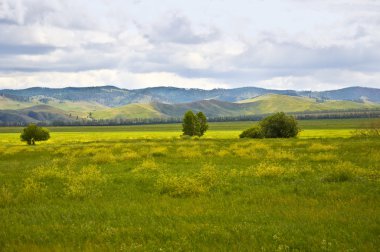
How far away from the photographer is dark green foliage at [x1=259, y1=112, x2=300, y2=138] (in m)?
83.1

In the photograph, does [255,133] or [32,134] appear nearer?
[255,133]

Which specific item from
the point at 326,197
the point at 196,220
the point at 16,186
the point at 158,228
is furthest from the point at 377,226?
the point at 16,186

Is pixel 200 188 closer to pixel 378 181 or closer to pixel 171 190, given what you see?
pixel 171 190

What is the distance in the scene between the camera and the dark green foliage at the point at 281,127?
83.1 metres

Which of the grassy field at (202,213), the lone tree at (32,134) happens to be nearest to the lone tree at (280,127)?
the lone tree at (32,134)

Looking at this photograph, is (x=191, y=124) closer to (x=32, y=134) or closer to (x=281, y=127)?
(x=281, y=127)

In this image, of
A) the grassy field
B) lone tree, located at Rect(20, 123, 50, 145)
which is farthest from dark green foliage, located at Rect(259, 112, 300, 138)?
lone tree, located at Rect(20, 123, 50, 145)

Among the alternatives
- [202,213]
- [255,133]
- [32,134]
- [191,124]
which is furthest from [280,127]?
[202,213]

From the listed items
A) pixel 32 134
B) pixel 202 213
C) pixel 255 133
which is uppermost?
pixel 202 213

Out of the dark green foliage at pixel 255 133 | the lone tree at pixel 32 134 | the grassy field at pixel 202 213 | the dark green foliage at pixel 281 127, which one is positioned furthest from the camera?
the lone tree at pixel 32 134

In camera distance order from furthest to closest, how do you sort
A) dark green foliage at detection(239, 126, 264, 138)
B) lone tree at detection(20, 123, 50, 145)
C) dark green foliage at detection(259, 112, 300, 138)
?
lone tree at detection(20, 123, 50, 145) < dark green foliage at detection(239, 126, 264, 138) < dark green foliage at detection(259, 112, 300, 138)

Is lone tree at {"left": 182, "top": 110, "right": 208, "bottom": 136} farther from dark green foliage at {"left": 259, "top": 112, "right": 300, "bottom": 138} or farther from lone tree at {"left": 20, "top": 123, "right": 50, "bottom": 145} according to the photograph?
lone tree at {"left": 20, "top": 123, "right": 50, "bottom": 145}

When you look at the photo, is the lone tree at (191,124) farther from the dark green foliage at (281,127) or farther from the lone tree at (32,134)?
the lone tree at (32,134)

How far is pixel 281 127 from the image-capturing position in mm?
83438
